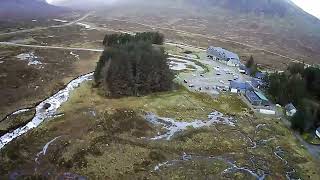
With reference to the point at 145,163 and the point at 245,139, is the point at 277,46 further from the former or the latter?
the point at 145,163

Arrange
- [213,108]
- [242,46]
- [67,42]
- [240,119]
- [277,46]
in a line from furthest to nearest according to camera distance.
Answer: [277,46] < [242,46] < [67,42] < [213,108] < [240,119]

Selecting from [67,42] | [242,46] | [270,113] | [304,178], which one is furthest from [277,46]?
[304,178]

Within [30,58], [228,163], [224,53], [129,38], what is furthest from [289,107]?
[30,58]

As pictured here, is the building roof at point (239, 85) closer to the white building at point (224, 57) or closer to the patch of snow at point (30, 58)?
the white building at point (224, 57)

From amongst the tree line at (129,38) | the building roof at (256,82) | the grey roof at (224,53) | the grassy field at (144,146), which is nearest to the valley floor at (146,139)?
the grassy field at (144,146)

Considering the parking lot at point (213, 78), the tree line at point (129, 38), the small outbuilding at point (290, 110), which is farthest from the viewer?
the tree line at point (129, 38)

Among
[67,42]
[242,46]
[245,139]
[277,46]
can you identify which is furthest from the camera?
[277,46]

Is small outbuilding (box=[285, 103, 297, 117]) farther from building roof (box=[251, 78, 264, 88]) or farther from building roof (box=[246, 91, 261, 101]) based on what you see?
building roof (box=[251, 78, 264, 88])
